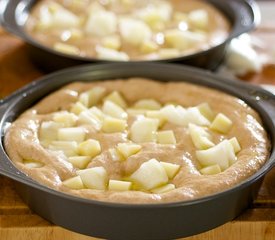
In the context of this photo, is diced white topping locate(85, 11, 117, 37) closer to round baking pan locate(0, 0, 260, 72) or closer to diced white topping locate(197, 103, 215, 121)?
round baking pan locate(0, 0, 260, 72)

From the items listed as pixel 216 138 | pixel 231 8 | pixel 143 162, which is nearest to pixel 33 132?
pixel 143 162

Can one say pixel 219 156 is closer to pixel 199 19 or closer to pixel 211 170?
pixel 211 170

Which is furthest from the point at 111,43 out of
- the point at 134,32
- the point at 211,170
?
the point at 211,170

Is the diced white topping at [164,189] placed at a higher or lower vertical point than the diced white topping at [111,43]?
higher

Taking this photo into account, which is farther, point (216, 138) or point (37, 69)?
point (37, 69)

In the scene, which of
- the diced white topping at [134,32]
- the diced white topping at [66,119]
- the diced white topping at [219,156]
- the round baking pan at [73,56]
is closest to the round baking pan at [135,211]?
the diced white topping at [219,156]

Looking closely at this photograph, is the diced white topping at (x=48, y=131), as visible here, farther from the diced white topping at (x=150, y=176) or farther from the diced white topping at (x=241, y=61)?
the diced white topping at (x=241, y=61)

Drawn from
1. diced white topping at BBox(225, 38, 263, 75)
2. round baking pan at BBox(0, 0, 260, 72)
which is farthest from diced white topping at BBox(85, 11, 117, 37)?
diced white topping at BBox(225, 38, 263, 75)

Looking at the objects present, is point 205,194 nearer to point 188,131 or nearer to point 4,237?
point 188,131
